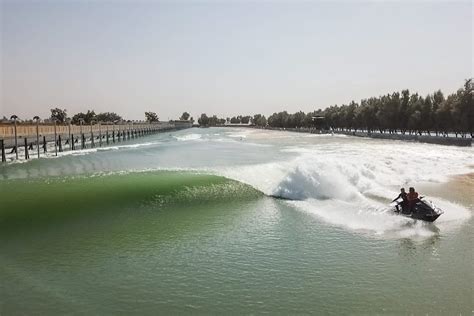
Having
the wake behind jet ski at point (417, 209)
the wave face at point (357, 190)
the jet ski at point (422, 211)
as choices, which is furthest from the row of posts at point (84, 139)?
the jet ski at point (422, 211)

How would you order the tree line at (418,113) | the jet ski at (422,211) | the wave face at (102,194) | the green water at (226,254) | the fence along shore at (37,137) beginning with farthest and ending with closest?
the tree line at (418,113), the fence along shore at (37,137), the wave face at (102,194), the jet ski at (422,211), the green water at (226,254)

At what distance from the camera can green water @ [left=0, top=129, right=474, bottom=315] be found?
38.0ft

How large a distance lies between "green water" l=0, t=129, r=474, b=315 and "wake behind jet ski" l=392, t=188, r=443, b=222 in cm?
59

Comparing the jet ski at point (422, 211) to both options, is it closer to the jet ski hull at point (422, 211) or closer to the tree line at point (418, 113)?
the jet ski hull at point (422, 211)

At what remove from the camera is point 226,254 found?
15.2 metres

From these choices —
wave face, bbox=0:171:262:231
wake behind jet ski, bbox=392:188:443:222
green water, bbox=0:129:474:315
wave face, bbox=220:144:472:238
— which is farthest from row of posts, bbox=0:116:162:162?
wake behind jet ski, bbox=392:188:443:222

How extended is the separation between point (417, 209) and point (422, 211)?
9.7 inches

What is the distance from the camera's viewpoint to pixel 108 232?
18281 mm

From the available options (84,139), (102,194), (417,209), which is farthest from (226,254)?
(84,139)

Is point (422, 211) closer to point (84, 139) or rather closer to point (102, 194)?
point (102, 194)

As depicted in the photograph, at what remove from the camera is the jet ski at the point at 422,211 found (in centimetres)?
1925

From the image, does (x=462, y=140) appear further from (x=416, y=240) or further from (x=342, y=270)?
(x=342, y=270)

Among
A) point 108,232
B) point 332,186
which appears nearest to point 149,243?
point 108,232

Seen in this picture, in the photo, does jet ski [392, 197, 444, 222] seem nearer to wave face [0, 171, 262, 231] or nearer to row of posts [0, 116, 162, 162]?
wave face [0, 171, 262, 231]
